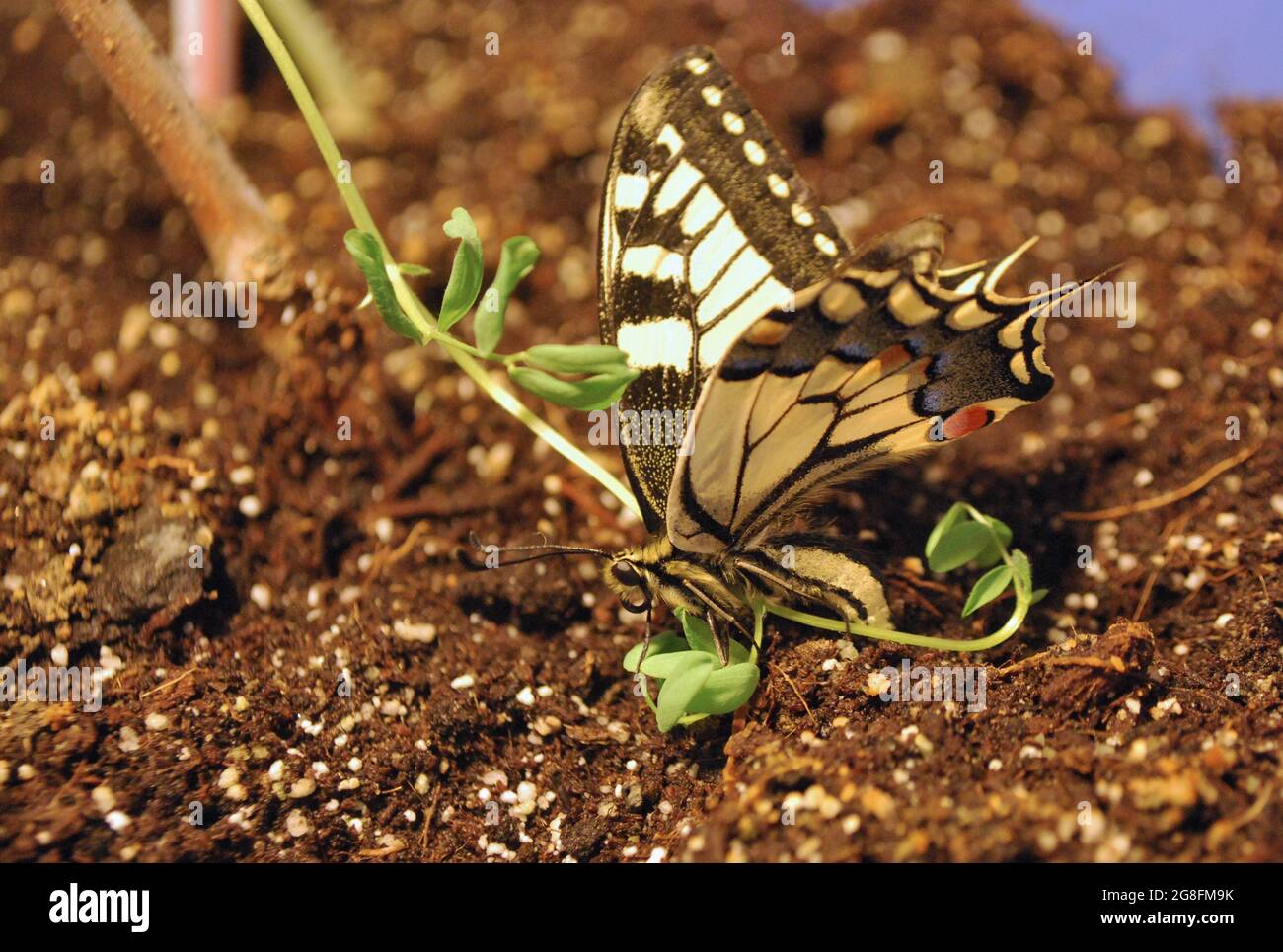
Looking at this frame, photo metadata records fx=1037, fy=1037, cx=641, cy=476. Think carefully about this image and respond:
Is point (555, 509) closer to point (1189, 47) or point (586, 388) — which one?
point (586, 388)

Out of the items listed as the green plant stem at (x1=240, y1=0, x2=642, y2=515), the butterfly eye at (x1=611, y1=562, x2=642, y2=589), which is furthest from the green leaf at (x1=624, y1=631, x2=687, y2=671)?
the green plant stem at (x1=240, y1=0, x2=642, y2=515)

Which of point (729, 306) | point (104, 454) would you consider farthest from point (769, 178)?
point (104, 454)

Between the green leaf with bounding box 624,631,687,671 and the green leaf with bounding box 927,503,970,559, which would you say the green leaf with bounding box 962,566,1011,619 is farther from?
the green leaf with bounding box 624,631,687,671

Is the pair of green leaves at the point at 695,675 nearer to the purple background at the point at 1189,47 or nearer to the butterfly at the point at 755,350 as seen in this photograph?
the butterfly at the point at 755,350

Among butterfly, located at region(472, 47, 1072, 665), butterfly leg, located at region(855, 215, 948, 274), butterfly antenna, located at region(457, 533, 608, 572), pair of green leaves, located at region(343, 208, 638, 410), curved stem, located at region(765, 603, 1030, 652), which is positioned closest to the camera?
butterfly leg, located at region(855, 215, 948, 274)

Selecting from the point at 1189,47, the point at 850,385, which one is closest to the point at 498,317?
the point at 850,385

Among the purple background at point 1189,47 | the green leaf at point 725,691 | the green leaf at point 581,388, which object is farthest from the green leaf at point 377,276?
the purple background at point 1189,47
